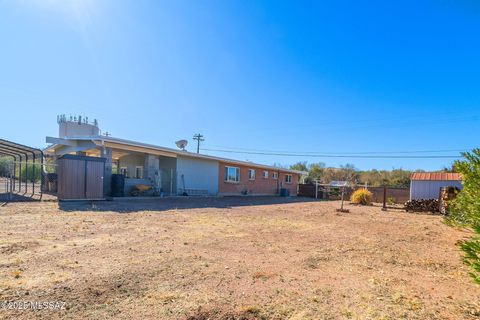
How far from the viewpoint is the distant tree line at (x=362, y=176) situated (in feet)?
108

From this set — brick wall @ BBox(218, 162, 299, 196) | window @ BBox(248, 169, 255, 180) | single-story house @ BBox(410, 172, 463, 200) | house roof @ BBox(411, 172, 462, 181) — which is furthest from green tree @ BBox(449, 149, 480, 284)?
window @ BBox(248, 169, 255, 180)

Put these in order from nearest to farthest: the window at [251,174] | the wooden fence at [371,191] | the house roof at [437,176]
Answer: the house roof at [437,176] → the wooden fence at [371,191] → the window at [251,174]

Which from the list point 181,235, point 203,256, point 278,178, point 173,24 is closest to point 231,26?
point 173,24

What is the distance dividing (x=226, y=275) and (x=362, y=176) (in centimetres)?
3713

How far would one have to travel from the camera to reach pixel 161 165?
18.7 m

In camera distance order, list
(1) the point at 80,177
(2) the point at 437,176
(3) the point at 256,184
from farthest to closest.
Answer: (3) the point at 256,184 → (2) the point at 437,176 → (1) the point at 80,177

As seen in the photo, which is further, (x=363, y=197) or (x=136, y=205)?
(x=363, y=197)

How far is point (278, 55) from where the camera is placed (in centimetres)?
1343

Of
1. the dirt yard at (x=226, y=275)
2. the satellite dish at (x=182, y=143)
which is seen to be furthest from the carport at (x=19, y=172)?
the satellite dish at (x=182, y=143)

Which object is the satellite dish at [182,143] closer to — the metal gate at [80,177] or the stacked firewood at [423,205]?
the metal gate at [80,177]

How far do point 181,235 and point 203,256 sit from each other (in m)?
1.77

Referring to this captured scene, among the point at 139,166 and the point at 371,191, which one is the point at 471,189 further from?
the point at 371,191

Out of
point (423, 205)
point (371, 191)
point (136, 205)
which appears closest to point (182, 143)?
point (136, 205)

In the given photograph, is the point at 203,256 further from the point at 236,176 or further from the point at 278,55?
the point at 236,176
